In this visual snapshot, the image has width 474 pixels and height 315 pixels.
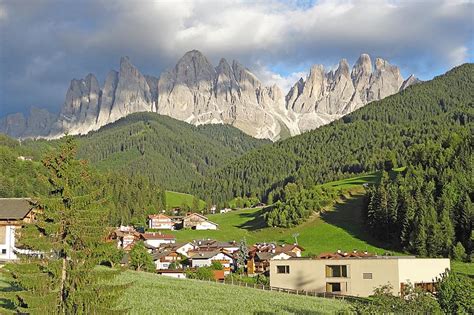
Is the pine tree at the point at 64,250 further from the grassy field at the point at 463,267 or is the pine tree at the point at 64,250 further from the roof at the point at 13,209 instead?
the grassy field at the point at 463,267

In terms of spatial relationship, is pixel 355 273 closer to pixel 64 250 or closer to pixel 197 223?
pixel 64 250

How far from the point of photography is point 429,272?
68875mm

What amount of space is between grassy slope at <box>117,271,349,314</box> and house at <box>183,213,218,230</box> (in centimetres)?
9582

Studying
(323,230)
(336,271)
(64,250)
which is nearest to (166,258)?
(323,230)

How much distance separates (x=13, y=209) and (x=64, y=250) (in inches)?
1977

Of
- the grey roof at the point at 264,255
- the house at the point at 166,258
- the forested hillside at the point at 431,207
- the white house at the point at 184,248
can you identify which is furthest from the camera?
the white house at the point at 184,248

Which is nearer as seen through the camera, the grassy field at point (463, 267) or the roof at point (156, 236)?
the grassy field at point (463, 267)

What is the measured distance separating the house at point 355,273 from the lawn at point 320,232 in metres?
31.5

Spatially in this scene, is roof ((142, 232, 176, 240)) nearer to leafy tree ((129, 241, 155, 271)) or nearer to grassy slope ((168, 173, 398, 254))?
grassy slope ((168, 173, 398, 254))

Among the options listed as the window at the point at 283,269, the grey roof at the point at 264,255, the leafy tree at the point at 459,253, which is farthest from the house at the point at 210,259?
the leafy tree at the point at 459,253

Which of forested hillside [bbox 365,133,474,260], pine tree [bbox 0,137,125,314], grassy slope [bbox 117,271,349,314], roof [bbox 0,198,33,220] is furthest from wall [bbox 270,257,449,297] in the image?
pine tree [bbox 0,137,125,314]

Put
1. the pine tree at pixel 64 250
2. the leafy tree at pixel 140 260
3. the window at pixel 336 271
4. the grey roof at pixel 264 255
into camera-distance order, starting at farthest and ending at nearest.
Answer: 1. the grey roof at pixel 264 255
2. the leafy tree at pixel 140 260
3. the window at pixel 336 271
4. the pine tree at pixel 64 250

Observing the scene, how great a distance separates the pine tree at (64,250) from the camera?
76.5ft

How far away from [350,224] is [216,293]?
7732cm
